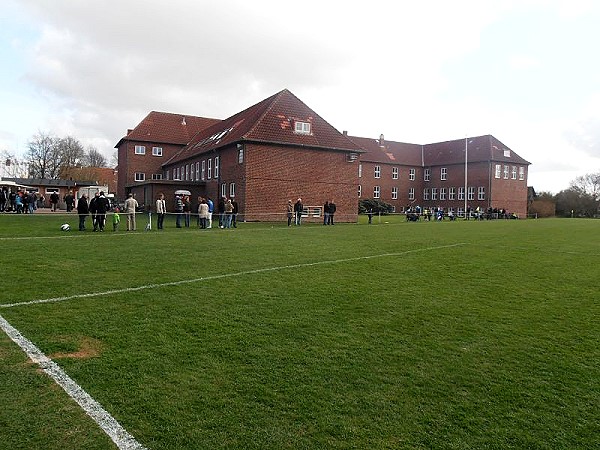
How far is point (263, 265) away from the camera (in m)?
11.9

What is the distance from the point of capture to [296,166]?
124ft

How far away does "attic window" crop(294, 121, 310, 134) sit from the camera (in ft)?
127

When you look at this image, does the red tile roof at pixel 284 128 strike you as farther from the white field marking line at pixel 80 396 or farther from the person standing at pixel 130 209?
the white field marking line at pixel 80 396

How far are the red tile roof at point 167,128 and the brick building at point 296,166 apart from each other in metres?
0.12

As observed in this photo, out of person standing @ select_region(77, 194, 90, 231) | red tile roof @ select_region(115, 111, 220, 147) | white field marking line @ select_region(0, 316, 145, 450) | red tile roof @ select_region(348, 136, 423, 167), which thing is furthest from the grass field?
red tile roof @ select_region(348, 136, 423, 167)

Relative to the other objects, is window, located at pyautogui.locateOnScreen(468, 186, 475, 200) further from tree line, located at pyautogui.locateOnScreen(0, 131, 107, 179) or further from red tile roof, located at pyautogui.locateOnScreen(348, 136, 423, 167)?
tree line, located at pyautogui.locateOnScreen(0, 131, 107, 179)

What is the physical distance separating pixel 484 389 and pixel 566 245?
52.6ft

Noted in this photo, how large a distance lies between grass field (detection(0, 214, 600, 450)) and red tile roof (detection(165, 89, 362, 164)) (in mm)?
26805

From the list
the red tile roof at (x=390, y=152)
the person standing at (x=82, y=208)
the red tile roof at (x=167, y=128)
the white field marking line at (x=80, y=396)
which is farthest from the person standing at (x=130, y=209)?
the red tile roof at (x=390, y=152)

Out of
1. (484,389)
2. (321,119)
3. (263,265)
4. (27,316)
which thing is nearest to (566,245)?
(263,265)

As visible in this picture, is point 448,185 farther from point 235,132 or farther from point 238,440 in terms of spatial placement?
point 238,440

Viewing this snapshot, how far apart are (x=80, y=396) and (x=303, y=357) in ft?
7.44

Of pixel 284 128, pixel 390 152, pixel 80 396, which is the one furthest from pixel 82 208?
pixel 390 152

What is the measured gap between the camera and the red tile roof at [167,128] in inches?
2329
